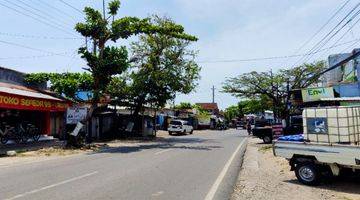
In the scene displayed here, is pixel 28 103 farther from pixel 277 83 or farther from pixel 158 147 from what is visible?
pixel 277 83

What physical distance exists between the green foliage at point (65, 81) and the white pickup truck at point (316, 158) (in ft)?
67.6

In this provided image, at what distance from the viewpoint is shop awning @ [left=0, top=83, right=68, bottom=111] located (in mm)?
24422

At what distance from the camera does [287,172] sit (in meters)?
15.9

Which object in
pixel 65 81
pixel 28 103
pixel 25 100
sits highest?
pixel 65 81

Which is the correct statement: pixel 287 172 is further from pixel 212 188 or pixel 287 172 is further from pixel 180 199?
pixel 180 199

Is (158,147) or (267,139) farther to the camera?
(267,139)

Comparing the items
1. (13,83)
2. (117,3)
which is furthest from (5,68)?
(117,3)

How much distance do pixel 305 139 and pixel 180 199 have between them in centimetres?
496

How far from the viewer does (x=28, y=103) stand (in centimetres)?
2700

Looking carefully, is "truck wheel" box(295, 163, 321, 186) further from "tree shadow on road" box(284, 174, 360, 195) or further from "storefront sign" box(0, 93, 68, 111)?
"storefront sign" box(0, 93, 68, 111)

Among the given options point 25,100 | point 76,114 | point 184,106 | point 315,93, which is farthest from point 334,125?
point 184,106

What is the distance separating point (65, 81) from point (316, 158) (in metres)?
22.8

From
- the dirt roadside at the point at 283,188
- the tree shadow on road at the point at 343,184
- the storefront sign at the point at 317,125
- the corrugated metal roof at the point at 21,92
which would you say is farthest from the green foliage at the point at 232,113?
the storefront sign at the point at 317,125

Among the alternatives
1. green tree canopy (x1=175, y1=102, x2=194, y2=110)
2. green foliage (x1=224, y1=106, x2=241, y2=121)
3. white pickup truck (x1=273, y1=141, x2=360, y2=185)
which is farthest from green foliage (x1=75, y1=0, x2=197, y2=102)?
green foliage (x1=224, y1=106, x2=241, y2=121)
